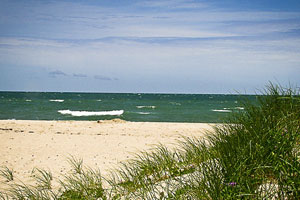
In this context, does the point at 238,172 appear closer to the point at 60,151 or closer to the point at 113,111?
the point at 60,151

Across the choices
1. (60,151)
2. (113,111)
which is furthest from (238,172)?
(113,111)

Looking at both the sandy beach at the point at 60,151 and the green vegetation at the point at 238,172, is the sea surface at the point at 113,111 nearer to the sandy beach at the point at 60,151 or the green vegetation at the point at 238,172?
the sandy beach at the point at 60,151

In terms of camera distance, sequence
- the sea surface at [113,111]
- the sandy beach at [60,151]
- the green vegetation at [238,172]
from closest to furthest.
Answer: the green vegetation at [238,172], the sandy beach at [60,151], the sea surface at [113,111]

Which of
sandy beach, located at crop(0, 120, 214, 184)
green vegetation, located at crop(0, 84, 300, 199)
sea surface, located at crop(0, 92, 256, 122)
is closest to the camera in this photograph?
green vegetation, located at crop(0, 84, 300, 199)

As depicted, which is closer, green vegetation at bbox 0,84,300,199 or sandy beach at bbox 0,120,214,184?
green vegetation at bbox 0,84,300,199

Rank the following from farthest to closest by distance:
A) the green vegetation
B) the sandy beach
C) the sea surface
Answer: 1. the sea surface
2. the sandy beach
3. the green vegetation

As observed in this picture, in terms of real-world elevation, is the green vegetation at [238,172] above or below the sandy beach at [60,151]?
above

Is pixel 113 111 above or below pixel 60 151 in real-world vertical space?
above

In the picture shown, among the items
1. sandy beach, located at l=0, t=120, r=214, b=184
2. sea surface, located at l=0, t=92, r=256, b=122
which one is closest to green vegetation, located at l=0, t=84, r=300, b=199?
sandy beach, located at l=0, t=120, r=214, b=184

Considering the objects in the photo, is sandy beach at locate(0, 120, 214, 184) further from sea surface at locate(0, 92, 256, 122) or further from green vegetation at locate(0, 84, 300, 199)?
sea surface at locate(0, 92, 256, 122)

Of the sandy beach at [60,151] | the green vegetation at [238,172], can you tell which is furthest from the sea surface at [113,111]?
the green vegetation at [238,172]

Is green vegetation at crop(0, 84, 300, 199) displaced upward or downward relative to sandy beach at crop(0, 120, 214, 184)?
upward

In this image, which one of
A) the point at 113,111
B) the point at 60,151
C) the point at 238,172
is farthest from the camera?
the point at 113,111

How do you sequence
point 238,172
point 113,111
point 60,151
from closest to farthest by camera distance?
point 238,172 < point 60,151 < point 113,111
